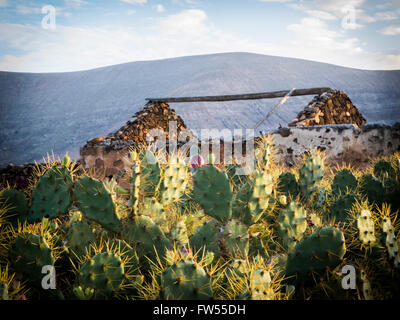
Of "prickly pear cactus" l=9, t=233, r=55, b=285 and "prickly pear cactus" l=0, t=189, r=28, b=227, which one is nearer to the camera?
"prickly pear cactus" l=9, t=233, r=55, b=285

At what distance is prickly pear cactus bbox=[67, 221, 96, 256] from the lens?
4.61 ft

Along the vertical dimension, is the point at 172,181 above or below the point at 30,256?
above

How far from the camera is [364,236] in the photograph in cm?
128

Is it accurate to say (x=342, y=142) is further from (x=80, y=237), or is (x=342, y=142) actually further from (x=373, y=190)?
(x=80, y=237)

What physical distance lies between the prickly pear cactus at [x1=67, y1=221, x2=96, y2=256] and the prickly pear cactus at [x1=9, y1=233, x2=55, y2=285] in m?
0.19

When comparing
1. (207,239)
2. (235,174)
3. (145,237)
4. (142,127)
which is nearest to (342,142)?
(235,174)

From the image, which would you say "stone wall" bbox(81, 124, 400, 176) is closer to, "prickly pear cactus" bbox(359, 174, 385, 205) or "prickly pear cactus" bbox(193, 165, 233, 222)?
"prickly pear cactus" bbox(359, 174, 385, 205)

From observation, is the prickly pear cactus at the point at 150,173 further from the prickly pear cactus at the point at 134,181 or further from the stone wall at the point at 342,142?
the stone wall at the point at 342,142

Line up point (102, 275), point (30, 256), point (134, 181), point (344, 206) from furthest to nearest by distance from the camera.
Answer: point (344, 206) < point (134, 181) < point (30, 256) < point (102, 275)

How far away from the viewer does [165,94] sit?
16.2 meters

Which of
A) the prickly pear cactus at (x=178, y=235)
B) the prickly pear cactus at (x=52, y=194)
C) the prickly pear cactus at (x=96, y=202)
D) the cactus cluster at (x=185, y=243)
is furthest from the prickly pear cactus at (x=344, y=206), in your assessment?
the prickly pear cactus at (x=52, y=194)

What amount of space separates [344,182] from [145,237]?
5.16 ft

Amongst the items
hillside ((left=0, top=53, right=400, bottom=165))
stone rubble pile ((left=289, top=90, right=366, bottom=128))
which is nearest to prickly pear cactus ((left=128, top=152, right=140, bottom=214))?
stone rubble pile ((left=289, top=90, right=366, bottom=128))
